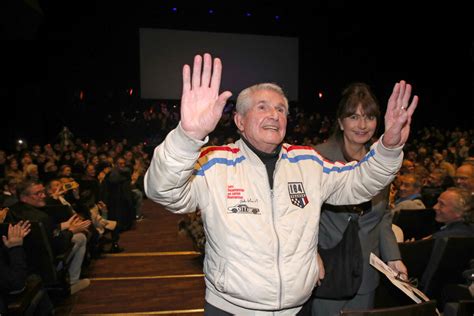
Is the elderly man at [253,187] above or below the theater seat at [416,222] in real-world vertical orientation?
above

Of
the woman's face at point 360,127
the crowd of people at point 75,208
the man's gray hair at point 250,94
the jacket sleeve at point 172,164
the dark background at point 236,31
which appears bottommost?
the crowd of people at point 75,208

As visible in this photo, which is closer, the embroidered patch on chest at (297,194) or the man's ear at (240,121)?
the embroidered patch on chest at (297,194)

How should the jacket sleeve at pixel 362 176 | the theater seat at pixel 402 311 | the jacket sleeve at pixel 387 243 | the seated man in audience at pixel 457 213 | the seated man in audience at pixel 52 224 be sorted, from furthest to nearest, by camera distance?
the seated man in audience at pixel 52 224 → the seated man in audience at pixel 457 213 → the jacket sleeve at pixel 387 243 → the jacket sleeve at pixel 362 176 → the theater seat at pixel 402 311

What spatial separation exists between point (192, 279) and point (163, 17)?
12.6m

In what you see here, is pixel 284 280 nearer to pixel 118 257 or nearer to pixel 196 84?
pixel 196 84

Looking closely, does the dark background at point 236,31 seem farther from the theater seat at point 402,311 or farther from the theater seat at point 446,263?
the theater seat at point 402,311

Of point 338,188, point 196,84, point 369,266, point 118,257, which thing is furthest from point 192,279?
point 196,84

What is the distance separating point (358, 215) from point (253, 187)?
672 mm

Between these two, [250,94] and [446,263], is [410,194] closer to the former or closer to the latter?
[446,263]

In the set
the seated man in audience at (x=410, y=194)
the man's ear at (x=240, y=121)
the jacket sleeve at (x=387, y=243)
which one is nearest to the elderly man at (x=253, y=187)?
the man's ear at (x=240, y=121)

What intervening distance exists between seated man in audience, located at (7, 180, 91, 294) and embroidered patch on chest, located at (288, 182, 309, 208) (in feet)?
8.92

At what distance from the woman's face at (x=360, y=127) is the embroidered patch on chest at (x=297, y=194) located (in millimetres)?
583

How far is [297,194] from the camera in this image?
143 cm

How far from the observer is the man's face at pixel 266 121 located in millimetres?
1432
